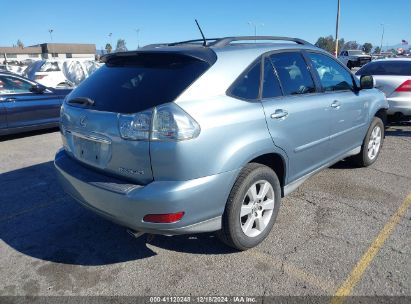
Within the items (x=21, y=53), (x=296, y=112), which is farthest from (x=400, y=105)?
(x=21, y=53)

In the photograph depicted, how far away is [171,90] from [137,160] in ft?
1.82

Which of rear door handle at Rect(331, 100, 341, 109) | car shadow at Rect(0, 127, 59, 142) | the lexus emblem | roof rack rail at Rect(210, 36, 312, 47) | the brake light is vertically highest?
roof rack rail at Rect(210, 36, 312, 47)

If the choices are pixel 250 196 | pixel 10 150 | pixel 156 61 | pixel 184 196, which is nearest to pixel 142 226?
pixel 184 196

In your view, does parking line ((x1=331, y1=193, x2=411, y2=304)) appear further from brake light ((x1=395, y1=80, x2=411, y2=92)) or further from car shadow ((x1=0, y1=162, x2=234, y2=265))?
brake light ((x1=395, y1=80, x2=411, y2=92))

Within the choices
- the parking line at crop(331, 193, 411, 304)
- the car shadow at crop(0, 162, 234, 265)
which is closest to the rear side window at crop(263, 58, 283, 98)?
the car shadow at crop(0, 162, 234, 265)

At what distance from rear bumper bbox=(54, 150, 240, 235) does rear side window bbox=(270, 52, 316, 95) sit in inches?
46.3

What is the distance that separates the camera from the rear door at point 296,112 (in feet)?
10.0

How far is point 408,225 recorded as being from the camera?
11.2ft

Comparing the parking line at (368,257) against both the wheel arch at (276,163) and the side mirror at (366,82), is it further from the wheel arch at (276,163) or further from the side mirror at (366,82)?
the side mirror at (366,82)

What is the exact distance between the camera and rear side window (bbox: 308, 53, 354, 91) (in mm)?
3855

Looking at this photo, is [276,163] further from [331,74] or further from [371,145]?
[371,145]

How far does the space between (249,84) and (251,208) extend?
1.04m

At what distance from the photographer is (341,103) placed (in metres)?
3.99

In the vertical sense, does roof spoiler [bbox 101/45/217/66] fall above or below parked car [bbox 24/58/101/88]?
above
